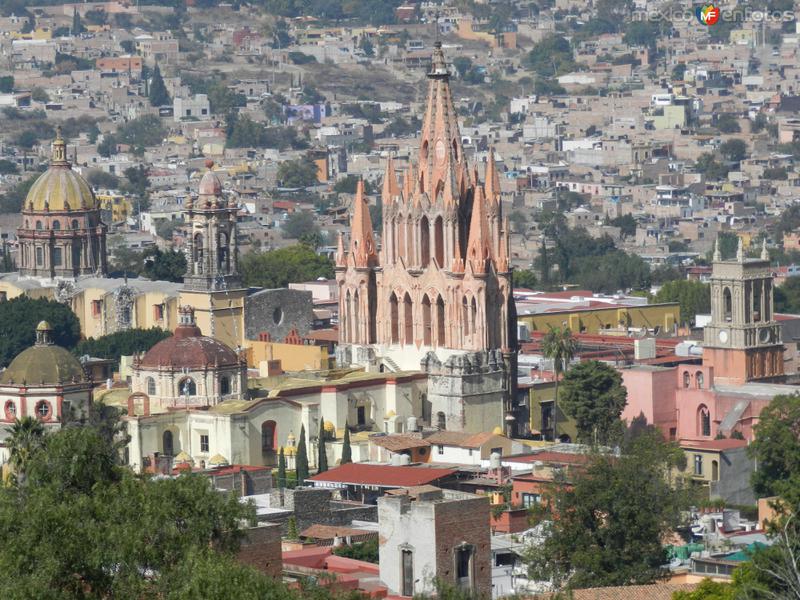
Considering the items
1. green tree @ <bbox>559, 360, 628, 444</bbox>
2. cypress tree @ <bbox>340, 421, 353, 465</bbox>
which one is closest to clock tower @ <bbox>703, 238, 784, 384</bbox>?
green tree @ <bbox>559, 360, 628, 444</bbox>

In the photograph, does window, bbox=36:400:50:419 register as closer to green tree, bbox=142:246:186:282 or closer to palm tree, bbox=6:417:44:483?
→ palm tree, bbox=6:417:44:483

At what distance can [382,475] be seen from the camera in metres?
71.6

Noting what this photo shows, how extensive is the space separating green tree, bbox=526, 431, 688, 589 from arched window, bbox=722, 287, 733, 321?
26022 millimetres

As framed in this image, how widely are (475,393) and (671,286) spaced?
3566 centimetres

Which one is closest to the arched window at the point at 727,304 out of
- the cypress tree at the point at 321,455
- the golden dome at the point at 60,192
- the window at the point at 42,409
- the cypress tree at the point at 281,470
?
the cypress tree at the point at 321,455

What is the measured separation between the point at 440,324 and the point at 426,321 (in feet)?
1.84

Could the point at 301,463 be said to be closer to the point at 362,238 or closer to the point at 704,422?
the point at 362,238

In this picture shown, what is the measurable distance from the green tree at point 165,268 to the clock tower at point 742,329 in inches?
1224

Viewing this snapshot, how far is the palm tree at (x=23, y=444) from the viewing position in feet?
174

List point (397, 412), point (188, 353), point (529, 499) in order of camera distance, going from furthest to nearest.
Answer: point (397, 412) → point (188, 353) → point (529, 499)

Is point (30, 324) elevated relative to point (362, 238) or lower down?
lower down

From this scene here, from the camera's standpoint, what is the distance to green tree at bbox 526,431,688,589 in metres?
58.1

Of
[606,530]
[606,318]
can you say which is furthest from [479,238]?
[606,530]

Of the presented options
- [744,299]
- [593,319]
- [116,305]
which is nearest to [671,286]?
[593,319]
